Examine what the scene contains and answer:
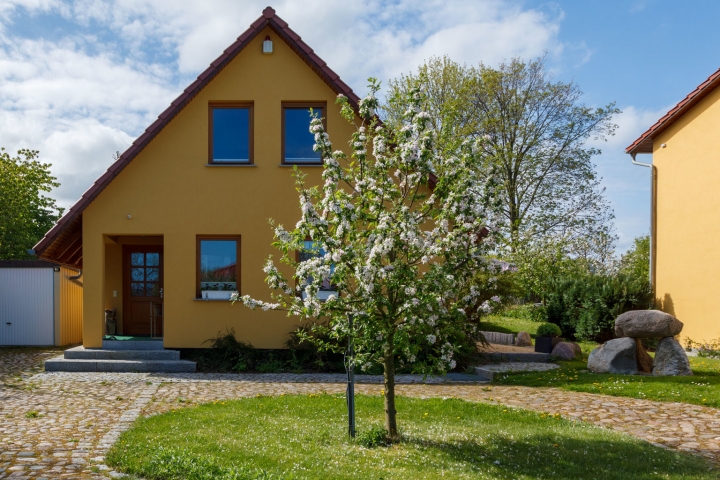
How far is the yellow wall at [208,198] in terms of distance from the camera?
14.2 meters

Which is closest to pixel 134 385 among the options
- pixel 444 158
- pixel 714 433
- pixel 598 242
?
pixel 444 158

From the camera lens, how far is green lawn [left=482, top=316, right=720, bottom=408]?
32.6ft

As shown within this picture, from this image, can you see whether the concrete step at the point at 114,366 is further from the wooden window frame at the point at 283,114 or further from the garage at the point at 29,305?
the garage at the point at 29,305

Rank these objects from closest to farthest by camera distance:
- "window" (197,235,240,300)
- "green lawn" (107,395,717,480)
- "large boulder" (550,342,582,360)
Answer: "green lawn" (107,395,717,480) < "window" (197,235,240,300) < "large boulder" (550,342,582,360)

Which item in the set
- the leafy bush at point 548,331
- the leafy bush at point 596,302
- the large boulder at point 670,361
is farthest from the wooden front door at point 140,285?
the leafy bush at point 596,302

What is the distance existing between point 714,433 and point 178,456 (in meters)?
6.17

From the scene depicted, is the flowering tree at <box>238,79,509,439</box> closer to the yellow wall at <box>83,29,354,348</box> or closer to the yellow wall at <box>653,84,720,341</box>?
the yellow wall at <box>83,29,354,348</box>

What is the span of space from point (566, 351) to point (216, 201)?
28.8 feet

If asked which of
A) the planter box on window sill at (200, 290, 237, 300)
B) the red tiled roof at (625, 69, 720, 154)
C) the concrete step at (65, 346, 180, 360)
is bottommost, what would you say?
the concrete step at (65, 346, 180, 360)

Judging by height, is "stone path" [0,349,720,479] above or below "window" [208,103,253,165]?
below

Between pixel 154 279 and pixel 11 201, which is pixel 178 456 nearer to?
pixel 154 279

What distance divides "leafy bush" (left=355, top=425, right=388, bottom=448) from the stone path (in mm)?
2602

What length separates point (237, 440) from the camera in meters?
7.00

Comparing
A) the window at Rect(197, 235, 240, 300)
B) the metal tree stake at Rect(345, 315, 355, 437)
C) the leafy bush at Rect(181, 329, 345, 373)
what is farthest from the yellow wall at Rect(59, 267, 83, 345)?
the metal tree stake at Rect(345, 315, 355, 437)
